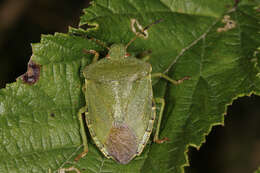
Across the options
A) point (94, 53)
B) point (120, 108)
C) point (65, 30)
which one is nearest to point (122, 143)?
point (120, 108)

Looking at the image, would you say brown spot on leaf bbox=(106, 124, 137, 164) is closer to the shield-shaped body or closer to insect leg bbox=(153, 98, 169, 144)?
the shield-shaped body

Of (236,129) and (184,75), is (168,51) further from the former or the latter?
(236,129)

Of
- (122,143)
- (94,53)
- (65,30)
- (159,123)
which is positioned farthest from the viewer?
(65,30)

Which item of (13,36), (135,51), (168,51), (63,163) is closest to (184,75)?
(168,51)

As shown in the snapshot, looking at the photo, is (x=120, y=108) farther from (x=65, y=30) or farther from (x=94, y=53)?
(x=65, y=30)

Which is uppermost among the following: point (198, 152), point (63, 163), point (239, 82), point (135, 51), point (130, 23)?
point (130, 23)

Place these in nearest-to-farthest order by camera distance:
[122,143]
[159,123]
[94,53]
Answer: [122,143]
[159,123]
[94,53]

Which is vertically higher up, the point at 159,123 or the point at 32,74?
the point at 32,74

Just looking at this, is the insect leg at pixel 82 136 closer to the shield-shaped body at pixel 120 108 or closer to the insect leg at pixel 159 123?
the shield-shaped body at pixel 120 108

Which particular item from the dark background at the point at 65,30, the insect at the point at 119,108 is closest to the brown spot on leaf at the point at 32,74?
the insect at the point at 119,108
